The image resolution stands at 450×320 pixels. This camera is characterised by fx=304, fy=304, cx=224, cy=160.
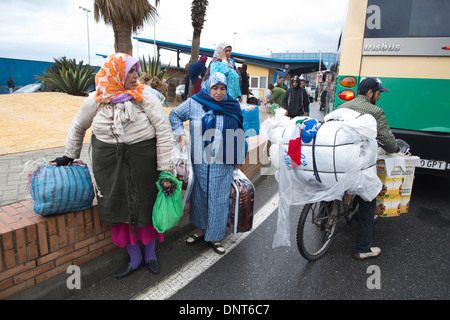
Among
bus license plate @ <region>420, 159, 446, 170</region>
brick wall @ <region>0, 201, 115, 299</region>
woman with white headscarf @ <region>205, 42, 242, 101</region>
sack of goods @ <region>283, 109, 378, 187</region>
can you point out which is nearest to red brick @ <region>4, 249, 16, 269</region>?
brick wall @ <region>0, 201, 115, 299</region>

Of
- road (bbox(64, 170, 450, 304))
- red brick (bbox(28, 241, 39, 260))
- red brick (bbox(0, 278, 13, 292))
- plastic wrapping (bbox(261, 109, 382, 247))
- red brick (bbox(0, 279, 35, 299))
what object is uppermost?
plastic wrapping (bbox(261, 109, 382, 247))

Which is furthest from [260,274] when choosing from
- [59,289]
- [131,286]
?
[59,289]

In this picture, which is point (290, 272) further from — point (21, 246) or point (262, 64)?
point (262, 64)

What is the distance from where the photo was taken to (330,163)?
247 centimetres

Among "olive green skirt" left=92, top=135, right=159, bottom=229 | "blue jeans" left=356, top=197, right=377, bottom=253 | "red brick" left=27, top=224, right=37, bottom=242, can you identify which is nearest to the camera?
"red brick" left=27, top=224, right=37, bottom=242

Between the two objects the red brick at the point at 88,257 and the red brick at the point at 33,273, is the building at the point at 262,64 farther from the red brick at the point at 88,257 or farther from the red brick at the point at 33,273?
the red brick at the point at 33,273

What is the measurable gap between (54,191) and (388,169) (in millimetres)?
2921

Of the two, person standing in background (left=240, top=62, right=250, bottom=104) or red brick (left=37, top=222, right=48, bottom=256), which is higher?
person standing in background (left=240, top=62, right=250, bottom=104)

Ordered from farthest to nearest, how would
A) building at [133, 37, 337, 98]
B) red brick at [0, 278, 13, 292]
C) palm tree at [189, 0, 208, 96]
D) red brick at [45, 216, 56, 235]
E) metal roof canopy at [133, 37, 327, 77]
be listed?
building at [133, 37, 337, 98]
metal roof canopy at [133, 37, 327, 77]
palm tree at [189, 0, 208, 96]
red brick at [45, 216, 56, 235]
red brick at [0, 278, 13, 292]

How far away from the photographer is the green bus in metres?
4.02

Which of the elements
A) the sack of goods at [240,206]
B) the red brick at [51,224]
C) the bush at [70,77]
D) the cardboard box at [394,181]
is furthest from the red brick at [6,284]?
the bush at [70,77]

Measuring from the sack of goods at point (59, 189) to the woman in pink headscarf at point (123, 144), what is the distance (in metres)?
0.13

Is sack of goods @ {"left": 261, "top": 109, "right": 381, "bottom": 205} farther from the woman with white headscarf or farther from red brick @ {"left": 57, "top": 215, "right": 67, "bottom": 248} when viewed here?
the woman with white headscarf
